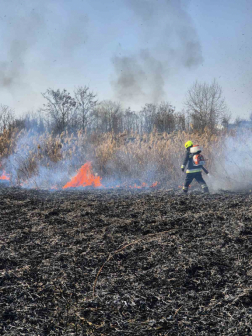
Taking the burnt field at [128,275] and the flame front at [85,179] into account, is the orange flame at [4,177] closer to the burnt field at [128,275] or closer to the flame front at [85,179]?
the flame front at [85,179]

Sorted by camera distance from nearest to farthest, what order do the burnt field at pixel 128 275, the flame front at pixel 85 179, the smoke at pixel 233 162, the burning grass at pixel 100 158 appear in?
the burnt field at pixel 128 275, the smoke at pixel 233 162, the flame front at pixel 85 179, the burning grass at pixel 100 158

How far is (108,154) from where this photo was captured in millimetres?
10227

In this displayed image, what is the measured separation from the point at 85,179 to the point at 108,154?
132cm

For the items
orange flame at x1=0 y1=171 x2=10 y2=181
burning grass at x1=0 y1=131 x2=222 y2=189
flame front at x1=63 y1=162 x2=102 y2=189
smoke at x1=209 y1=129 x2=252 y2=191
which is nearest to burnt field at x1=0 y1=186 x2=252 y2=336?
flame front at x1=63 y1=162 x2=102 y2=189

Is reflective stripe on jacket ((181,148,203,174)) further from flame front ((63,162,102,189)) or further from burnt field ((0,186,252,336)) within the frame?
burnt field ((0,186,252,336))

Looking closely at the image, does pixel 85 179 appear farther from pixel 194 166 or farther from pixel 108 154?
pixel 194 166

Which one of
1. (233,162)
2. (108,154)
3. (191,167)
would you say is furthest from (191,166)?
Answer: (108,154)

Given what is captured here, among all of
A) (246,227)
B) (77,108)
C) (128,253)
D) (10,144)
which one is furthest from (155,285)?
(77,108)

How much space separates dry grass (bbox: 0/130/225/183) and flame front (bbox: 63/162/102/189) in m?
0.35

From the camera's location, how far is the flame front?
9.43 metres

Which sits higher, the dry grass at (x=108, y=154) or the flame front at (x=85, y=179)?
the dry grass at (x=108, y=154)

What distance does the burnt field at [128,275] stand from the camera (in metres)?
1.89

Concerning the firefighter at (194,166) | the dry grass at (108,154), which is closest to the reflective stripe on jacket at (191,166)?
the firefighter at (194,166)

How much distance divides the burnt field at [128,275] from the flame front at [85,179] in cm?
518
